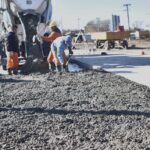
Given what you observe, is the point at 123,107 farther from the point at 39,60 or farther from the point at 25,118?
the point at 39,60

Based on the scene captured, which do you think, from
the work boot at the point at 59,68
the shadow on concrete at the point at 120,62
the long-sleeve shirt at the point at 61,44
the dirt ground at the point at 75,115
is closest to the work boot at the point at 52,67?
the work boot at the point at 59,68

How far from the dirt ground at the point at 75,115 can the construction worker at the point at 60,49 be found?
7.56 ft

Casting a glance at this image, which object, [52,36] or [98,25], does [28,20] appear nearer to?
[52,36]

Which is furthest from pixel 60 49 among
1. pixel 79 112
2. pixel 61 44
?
pixel 79 112

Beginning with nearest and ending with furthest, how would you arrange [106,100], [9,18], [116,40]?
[106,100] → [9,18] → [116,40]

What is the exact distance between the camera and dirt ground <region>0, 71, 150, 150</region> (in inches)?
229

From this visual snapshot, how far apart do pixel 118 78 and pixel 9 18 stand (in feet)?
21.1

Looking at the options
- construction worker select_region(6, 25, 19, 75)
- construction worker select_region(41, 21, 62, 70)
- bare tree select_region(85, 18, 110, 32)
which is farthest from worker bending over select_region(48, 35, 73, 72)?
bare tree select_region(85, 18, 110, 32)

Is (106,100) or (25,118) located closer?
(25,118)

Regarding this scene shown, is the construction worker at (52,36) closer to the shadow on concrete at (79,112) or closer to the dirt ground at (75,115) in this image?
the dirt ground at (75,115)

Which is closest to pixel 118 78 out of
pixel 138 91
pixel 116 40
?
pixel 138 91

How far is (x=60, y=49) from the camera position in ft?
46.6

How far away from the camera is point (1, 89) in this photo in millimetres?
11117

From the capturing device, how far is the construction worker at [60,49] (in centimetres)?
1421
